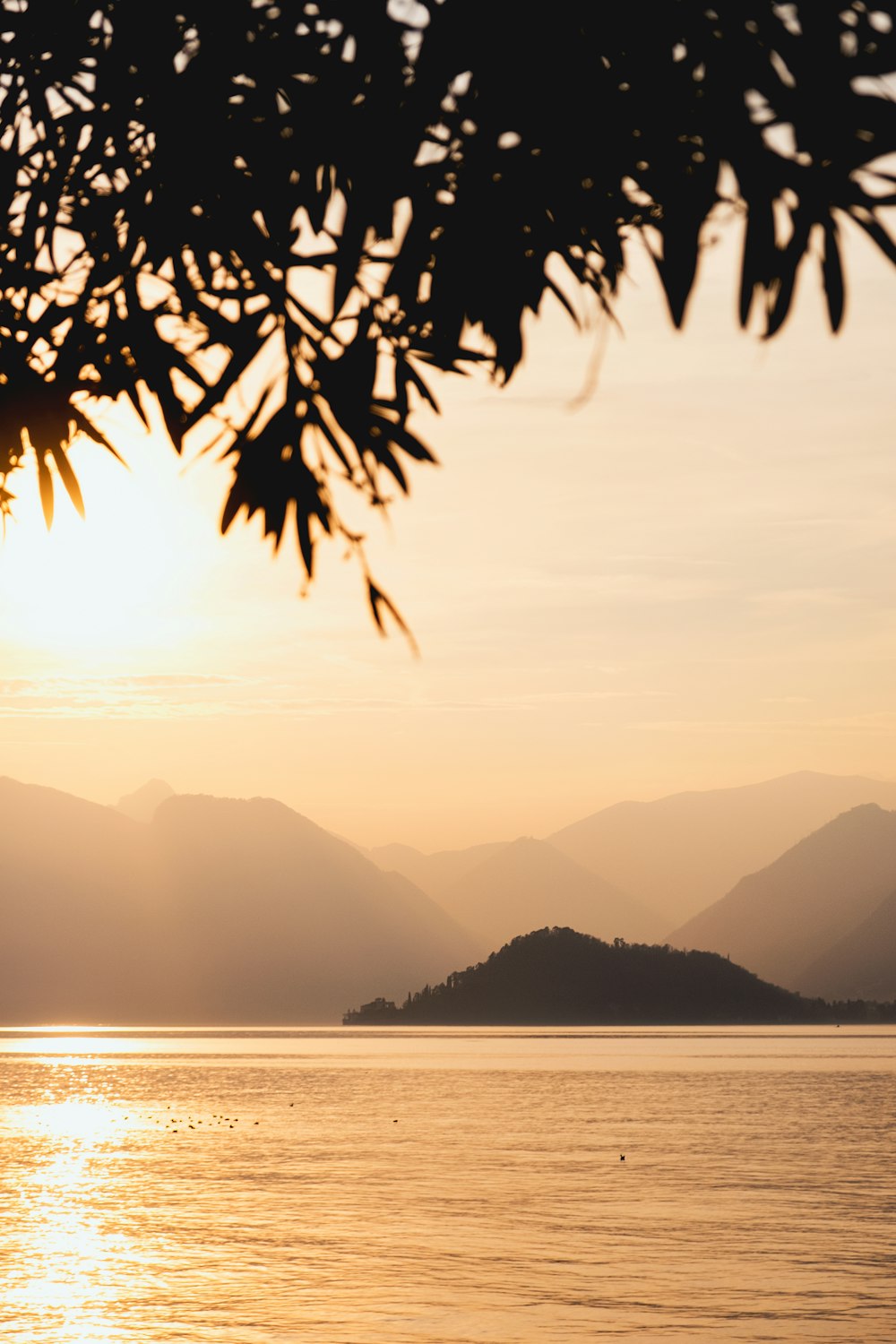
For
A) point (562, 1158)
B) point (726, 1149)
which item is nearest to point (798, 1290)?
point (562, 1158)

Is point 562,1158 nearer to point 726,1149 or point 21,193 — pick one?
point 726,1149

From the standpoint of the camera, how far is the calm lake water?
36.9 m

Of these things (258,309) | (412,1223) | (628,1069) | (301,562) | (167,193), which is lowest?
(628,1069)

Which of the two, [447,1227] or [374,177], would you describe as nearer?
[374,177]

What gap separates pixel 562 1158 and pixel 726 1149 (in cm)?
1120

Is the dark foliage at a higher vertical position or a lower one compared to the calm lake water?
higher

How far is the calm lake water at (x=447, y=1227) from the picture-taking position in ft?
121

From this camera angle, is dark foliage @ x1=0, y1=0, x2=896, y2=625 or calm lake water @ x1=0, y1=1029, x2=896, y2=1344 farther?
calm lake water @ x1=0, y1=1029, x2=896, y2=1344

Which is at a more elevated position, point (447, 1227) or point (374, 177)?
point (374, 177)

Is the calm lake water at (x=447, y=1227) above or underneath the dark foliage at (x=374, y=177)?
underneath

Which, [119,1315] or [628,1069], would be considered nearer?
[119,1315]

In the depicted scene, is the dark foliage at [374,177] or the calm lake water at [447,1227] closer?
the dark foliage at [374,177]

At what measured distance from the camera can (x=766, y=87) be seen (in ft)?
17.1

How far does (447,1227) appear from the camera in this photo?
52375 millimetres
